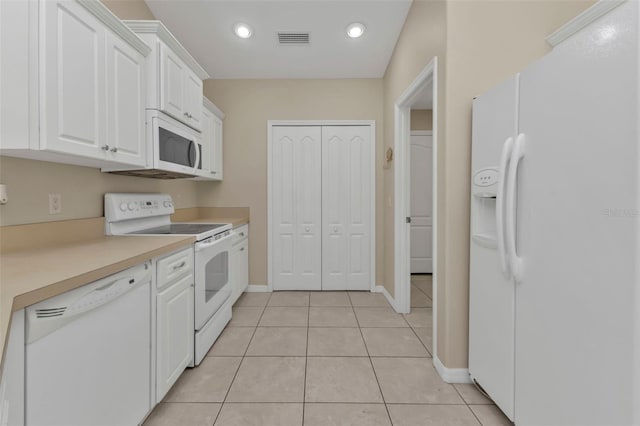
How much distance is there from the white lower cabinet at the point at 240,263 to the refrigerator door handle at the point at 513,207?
2.28m

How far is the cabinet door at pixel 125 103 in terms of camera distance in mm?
1543

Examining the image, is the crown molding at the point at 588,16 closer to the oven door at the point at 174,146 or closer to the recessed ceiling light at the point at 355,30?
the recessed ceiling light at the point at 355,30

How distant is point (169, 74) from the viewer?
2.00 m

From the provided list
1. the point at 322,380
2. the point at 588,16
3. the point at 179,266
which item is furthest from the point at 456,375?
the point at 588,16

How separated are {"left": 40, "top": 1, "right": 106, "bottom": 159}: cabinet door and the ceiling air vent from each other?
5.52 feet

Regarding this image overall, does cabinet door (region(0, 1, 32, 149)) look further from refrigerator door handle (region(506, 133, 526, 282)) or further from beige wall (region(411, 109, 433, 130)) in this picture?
beige wall (region(411, 109, 433, 130))

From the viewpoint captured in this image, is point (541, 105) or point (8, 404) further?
point (541, 105)

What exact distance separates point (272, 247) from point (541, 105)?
2.98 metres

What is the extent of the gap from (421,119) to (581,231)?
3812mm

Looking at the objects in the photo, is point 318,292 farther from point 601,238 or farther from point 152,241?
point 601,238

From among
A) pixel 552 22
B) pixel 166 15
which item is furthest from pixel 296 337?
pixel 166 15

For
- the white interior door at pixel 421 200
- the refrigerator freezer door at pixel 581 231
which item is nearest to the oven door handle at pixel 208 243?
the refrigerator freezer door at pixel 581 231

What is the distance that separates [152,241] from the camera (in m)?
1.65

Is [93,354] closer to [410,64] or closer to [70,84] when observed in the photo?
[70,84]
